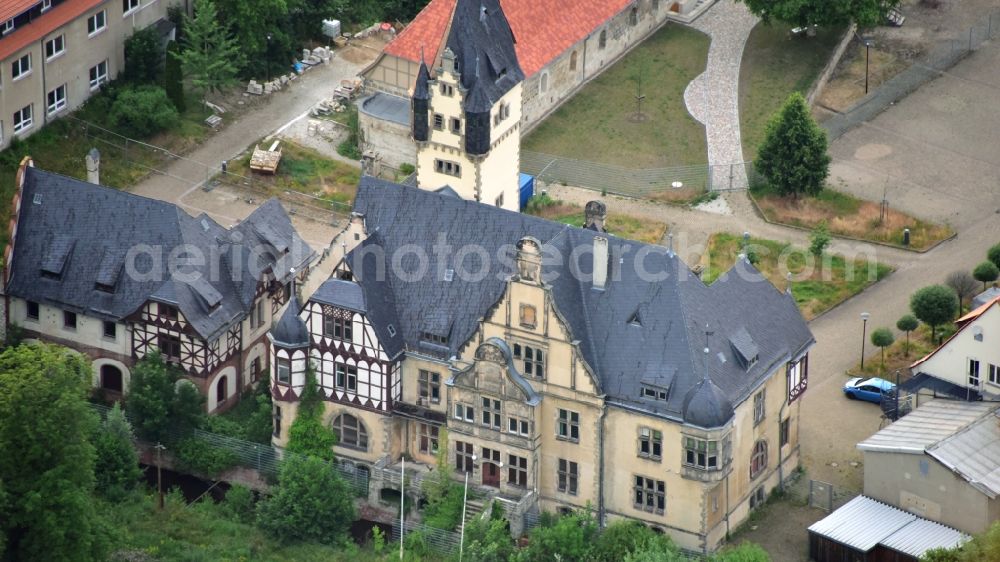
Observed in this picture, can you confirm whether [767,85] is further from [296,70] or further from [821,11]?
[296,70]

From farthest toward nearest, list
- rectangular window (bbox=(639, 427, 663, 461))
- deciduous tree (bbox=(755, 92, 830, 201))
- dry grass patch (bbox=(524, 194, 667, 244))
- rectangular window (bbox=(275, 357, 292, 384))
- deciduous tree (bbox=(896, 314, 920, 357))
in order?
deciduous tree (bbox=(755, 92, 830, 201)) < dry grass patch (bbox=(524, 194, 667, 244)) < deciduous tree (bbox=(896, 314, 920, 357)) < rectangular window (bbox=(275, 357, 292, 384)) < rectangular window (bbox=(639, 427, 663, 461))

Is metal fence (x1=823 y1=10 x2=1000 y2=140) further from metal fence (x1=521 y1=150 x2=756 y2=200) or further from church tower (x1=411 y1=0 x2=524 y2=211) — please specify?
church tower (x1=411 y1=0 x2=524 y2=211)

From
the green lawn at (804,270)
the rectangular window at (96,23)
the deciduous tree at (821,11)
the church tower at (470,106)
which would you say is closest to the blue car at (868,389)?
the green lawn at (804,270)

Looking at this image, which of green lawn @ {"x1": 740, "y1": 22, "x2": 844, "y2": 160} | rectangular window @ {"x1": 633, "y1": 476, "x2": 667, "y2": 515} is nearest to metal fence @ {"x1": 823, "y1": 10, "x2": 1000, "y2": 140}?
green lawn @ {"x1": 740, "y1": 22, "x2": 844, "y2": 160}

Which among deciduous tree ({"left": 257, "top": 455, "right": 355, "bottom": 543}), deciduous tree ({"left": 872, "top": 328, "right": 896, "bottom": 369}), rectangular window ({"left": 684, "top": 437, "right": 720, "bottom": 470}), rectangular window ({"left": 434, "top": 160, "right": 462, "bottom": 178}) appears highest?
rectangular window ({"left": 434, "top": 160, "right": 462, "bottom": 178})

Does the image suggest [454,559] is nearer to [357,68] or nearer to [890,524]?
[890,524]

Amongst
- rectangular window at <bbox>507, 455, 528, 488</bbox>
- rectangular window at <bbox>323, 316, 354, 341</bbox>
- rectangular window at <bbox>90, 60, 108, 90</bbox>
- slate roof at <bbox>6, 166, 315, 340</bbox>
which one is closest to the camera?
rectangular window at <bbox>507, 455, 528, 488</bbox>

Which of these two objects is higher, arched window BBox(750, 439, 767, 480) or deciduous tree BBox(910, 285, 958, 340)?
deciduous tree BBox(910, 285, 958, 340)

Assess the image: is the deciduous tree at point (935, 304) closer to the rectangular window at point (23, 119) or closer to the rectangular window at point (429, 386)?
the rectangular window at point (429, 386)
